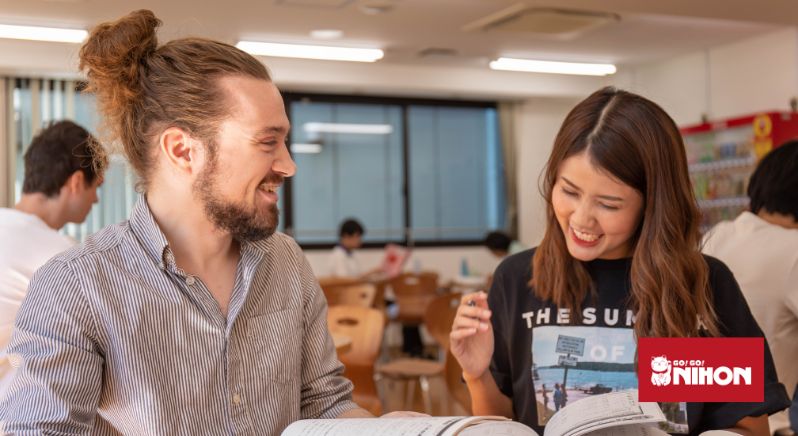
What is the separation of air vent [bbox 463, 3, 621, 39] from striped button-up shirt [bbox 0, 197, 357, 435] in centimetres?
526

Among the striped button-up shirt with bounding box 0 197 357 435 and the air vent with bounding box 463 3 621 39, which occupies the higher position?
the air vent with bounding box 463 3 621 39

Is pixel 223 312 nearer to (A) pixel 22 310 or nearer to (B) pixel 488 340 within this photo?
(A) pixel 22 310

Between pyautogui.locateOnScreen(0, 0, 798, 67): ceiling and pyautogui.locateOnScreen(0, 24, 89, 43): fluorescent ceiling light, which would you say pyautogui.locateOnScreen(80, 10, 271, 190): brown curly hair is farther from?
pyautogui.locateOnScreen(0, 24, 89, 43): fluorescent ceiling light

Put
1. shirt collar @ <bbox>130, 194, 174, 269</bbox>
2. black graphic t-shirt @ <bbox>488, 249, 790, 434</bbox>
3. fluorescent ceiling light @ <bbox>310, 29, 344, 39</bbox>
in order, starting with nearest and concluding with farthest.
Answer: shirt collar @ <bbox>130, 194, 174, 269</bbox> < black graphic t-shirt @ <bbox>488, 249, 790, 434</bbox> < fluorescent ceiling light @ <bbox>310, 29, 344, 39</bbox>

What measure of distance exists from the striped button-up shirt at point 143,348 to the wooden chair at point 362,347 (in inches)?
99.5

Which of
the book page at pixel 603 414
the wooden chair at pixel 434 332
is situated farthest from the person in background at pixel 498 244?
the book page at pixel 603 414

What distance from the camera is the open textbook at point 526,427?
3.30 ft

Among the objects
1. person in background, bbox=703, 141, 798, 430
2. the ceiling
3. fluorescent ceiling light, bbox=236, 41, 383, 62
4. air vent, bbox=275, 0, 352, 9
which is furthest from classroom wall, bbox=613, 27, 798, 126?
person in background, bbox=703, 141, 798, 430

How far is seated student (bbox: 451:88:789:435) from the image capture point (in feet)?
5.44

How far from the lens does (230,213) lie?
1.35 metres

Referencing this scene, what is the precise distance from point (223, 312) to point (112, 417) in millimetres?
228

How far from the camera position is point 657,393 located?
1007mm

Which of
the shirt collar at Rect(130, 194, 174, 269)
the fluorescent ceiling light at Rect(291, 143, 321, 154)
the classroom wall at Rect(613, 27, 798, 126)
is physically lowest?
the shirt collar at Rect(130, 194, 174, 269)

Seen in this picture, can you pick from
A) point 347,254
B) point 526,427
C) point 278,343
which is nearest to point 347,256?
point 347,254
